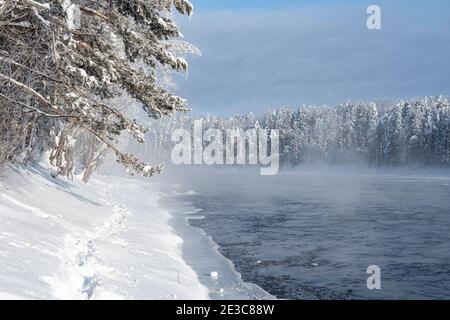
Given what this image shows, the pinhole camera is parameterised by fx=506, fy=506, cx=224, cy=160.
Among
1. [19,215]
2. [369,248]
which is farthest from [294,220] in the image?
[19,215]

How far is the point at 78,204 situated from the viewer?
1848cm

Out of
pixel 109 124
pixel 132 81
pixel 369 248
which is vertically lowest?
pixel 369 248

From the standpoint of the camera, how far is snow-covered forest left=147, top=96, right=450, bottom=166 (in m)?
93.8

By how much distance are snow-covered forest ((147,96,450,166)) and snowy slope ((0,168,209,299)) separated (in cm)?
6469

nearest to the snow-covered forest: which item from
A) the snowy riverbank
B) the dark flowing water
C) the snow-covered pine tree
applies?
the dark flowing water

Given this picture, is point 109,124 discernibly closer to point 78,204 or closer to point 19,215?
point 19,215

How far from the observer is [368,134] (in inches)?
4380

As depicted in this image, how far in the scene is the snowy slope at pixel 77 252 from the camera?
26.3ft

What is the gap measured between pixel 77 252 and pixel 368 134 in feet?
349

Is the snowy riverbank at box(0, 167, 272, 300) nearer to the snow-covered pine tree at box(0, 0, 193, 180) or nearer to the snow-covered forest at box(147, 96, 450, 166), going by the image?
the snow-covered pine tree at box(0, 0, 193, 180)

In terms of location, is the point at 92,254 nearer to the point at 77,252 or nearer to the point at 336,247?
the point at 77,252

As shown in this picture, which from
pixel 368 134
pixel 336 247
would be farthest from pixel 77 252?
pixel 368 134
